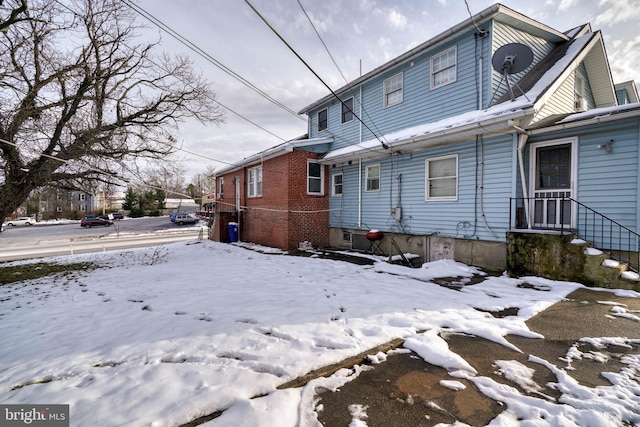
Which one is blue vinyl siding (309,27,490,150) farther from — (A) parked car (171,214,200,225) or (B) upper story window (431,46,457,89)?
(A) parked car (171,214,200,225)

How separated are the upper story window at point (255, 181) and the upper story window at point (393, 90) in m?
6.84

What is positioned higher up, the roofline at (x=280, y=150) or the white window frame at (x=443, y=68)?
the white window frame at (x=443, y=68)

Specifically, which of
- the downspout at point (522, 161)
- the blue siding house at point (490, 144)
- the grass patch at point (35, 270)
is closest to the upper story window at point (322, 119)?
the blue siding house at point (490, 144)

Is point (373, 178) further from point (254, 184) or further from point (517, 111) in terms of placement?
point (254, 184)

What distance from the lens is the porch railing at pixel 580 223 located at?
5719mm

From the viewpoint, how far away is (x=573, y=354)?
314 cm

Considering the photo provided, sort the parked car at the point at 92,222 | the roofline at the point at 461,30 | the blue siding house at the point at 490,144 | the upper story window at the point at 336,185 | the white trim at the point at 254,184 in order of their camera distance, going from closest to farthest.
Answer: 1. the blue siding house at the point at 490,144
2. the roofline at the point at 461,30
3. the upper story window at the point at 336,185
4. the white trim at the point at 254,184
5. the parked car at the point at 92,222

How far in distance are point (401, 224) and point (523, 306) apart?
5.10m

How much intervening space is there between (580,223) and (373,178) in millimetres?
6215

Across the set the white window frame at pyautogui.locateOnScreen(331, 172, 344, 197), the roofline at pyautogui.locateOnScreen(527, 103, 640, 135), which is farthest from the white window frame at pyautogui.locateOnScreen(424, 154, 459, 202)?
the white window frame at pyautogui.locateOnScreen(331, 172, 344, 197)

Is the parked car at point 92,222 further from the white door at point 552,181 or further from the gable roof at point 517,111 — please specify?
the white door at point 552,181

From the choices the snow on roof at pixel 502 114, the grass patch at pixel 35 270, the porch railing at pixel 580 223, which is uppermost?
the snow on roof at pixel 502 114

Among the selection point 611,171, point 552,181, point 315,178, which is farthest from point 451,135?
point 315,178

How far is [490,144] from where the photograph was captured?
7297 millimetres
